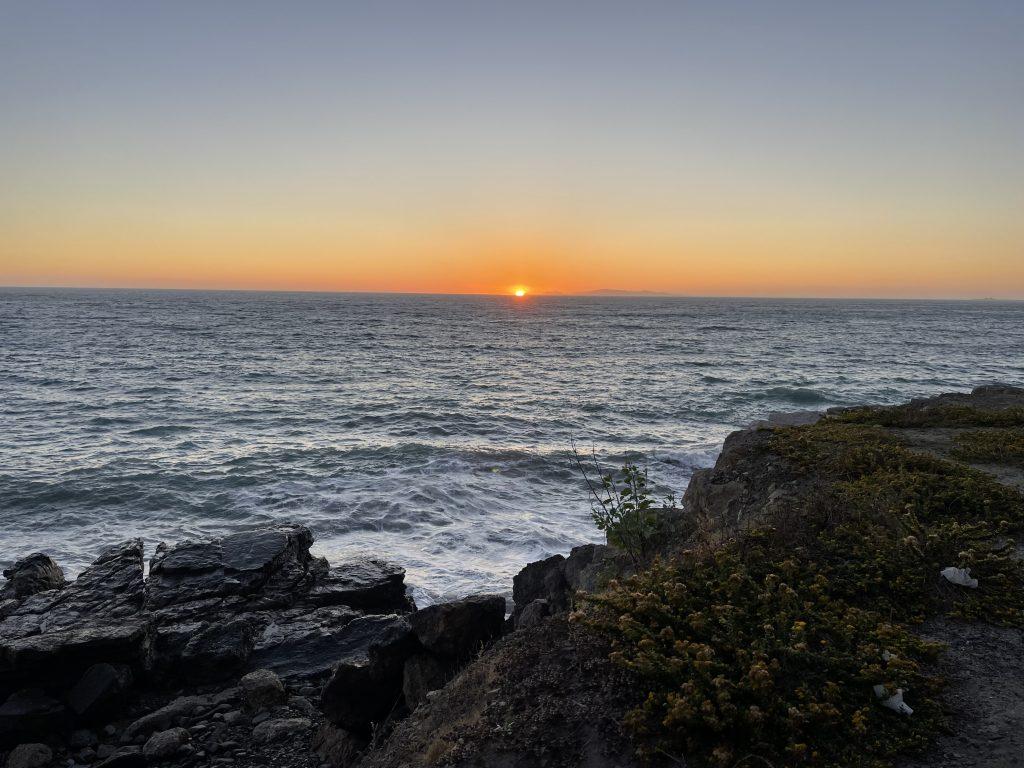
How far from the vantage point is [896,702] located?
4137 millimetres

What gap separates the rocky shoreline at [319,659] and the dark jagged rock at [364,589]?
1.5 inches

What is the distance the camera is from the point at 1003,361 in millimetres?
52875

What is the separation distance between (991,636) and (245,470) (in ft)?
68.2

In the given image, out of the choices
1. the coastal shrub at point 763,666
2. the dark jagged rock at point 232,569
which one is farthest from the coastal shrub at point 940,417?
the dark jagged rock at point 232,569

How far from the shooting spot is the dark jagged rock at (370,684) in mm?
7516

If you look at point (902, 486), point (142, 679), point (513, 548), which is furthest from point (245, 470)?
point (902, 486)

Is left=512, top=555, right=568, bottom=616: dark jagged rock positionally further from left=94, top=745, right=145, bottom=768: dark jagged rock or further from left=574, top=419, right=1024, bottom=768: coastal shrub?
left=94, top=745, right=145, bottom=768: dark jagged rock

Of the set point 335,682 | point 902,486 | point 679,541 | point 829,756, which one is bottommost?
point 335,682

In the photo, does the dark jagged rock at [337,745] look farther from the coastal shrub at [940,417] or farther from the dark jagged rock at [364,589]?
the coastal shrub at [940,417]

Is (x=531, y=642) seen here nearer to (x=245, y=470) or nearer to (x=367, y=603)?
(x=367, y=603)

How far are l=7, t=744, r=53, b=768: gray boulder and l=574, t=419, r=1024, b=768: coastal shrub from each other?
293 inches

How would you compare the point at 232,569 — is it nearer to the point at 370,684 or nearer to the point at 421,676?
the point at 370,684

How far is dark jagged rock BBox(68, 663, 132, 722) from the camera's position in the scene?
8359mm

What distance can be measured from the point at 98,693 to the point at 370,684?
4037 millimetres
